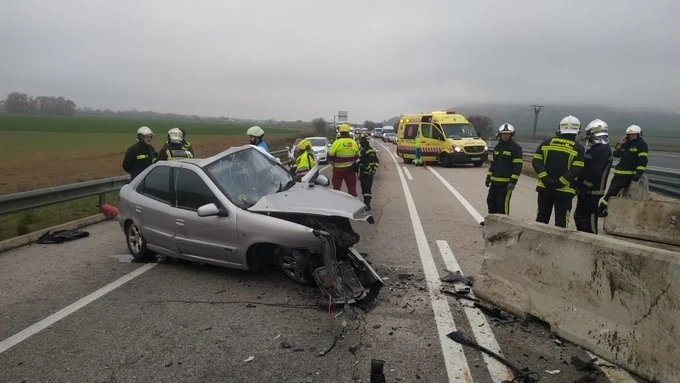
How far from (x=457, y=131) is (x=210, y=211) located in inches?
706

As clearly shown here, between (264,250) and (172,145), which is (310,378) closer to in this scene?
(264,250)

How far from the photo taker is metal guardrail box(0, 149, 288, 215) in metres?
7.42

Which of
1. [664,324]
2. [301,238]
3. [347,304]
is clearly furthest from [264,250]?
[664,324]

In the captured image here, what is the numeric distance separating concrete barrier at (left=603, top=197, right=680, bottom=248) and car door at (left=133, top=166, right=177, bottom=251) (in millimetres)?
6814

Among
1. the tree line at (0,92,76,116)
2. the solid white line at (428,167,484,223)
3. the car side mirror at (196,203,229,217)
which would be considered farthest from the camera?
the tree line at (0,92,76,116)

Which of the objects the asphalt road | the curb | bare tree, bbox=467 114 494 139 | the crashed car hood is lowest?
the curb

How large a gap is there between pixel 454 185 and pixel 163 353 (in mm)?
12216

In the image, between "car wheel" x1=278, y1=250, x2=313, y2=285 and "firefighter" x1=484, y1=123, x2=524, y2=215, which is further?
"firefighter" x1=484, y1=123, x2=524, y2=215

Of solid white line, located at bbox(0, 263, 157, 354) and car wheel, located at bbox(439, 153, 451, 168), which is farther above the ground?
car wheel, located at bbox(439, 153, 451, 168)

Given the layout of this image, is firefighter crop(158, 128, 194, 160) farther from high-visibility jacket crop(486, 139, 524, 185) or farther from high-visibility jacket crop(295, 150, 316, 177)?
high-visibility jacket crop(486, 139, 524, 185)

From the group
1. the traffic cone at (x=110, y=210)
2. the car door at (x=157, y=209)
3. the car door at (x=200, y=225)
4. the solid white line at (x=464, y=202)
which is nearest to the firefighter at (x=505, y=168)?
the solid white line at (x=464, y=202)

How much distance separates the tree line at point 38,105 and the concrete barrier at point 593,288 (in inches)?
5827

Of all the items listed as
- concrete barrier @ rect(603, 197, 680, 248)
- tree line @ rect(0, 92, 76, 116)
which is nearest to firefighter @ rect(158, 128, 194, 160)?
concrete barrier @ rect(603, 197, 680, 248)

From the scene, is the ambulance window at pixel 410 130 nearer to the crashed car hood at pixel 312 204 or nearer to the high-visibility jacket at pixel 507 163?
the high-visibility jacket at pixel 507 163
